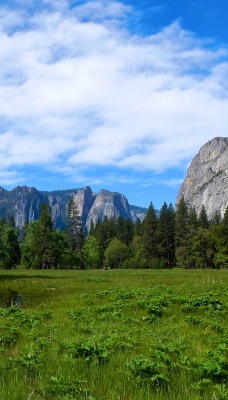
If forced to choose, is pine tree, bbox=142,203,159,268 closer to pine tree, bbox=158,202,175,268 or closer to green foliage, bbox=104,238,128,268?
pine tree, bbox=158,202,175,268

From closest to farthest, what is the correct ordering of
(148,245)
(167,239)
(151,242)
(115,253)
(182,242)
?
1. (182,242)
2. (148,245)
3. (151,242)
4. (167,239)
5. (115,253)

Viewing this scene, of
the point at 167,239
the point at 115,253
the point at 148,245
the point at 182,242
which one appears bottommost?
the point at 115,253

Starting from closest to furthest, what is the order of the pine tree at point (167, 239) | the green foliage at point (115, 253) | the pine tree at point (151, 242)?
the pine tree at point (151, 242) < the pine tree at point (167, 239) < the green foliage at point (115, 253)

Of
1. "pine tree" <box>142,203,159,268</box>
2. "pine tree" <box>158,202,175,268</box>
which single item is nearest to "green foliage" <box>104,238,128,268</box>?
"pine tree" <box>158,202,175,268</box>

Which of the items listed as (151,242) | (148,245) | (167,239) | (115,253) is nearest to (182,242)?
(167,239)

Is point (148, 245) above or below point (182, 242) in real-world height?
below

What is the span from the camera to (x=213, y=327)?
35.8 ft

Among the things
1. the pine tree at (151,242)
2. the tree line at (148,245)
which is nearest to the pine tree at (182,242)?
the tree line at (148,245)

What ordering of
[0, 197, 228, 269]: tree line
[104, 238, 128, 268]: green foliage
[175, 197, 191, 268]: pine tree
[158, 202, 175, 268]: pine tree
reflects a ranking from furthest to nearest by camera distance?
[104, 238, 128, 268]: green foliage, [158, 202, 175, 268]: pine tree, [175, 197, 191, 268]: pine tree, [0, 197, 228, 269]: tree line

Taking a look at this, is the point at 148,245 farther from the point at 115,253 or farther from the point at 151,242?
the point at 115,253

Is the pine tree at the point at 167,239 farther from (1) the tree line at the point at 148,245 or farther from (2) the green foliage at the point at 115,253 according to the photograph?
(2) the green foliage at the point at 115,253

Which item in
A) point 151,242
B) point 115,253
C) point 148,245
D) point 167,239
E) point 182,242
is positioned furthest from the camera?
point 115,253

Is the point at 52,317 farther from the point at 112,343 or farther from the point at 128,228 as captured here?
the point at 128,228

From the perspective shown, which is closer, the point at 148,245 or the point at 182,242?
the point at 182,242
